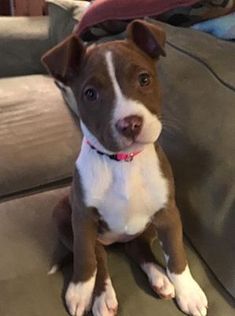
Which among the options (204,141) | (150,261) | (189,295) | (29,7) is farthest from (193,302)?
(29,7)

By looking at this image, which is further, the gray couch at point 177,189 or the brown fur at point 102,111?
the gray couch at point 177,189

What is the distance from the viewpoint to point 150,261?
4.08 feet

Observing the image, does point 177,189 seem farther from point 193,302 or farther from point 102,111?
point 102,111

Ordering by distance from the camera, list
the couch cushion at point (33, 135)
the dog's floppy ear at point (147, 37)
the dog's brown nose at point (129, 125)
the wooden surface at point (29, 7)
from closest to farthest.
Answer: the dog's brown nose at point (129, 125) < the dog's floppy ear at point (147, 37) < the couch cushion at point (33, 135) < the wooden surface at point (29, 7)

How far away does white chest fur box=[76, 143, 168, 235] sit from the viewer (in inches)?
45.1

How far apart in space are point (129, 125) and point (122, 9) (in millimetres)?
760

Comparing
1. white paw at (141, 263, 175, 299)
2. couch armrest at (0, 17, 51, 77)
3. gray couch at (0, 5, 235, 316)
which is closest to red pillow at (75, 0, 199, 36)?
gray couch at (0, 5, 235, 316)

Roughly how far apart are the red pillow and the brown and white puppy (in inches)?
19.6

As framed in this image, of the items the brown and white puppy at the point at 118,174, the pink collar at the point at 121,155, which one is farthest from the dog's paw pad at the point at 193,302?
the pink collar at the point at 121,155

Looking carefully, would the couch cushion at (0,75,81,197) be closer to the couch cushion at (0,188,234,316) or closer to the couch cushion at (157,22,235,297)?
the couch cushion at (0,188,234,316)

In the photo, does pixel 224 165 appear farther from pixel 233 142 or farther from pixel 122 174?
pixel 122 174

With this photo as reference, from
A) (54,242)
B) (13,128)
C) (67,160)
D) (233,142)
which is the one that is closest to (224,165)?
(233,142)

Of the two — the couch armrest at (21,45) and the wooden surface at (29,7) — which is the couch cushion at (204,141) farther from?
the wooden surface at (29,7)

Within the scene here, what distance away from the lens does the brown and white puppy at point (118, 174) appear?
3.41 feet
